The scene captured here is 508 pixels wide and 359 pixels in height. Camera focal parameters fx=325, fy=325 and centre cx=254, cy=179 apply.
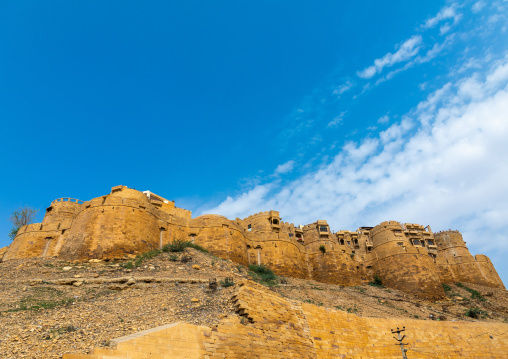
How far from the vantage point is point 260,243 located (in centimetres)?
2839

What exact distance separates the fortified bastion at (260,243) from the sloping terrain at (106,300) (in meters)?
2.50

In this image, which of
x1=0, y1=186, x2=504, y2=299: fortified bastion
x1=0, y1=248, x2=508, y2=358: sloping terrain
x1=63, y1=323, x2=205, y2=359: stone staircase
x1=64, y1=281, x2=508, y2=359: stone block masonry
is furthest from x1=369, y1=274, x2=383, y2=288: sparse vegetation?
x1=63, y1=323, x2=205, y2=359: stone staircase

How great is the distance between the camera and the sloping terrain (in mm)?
8398

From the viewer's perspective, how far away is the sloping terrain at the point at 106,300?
8398 mm

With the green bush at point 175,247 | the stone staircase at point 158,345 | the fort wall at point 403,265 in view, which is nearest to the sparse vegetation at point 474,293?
the fort wall at point 403,265

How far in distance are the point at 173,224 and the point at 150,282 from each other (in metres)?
9.87

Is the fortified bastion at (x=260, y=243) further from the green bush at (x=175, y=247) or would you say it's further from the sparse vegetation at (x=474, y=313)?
the sparse vegetation at (x=474, y=313)

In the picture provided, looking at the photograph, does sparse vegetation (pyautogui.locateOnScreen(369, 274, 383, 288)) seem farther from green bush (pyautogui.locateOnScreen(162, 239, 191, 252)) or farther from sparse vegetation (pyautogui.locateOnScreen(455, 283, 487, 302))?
green bush (pyautogui.locateOnScreen(162, 239, 191, 252))

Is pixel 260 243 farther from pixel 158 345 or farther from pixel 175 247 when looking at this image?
pixel 158 345

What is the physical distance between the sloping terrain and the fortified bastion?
8.19 ft

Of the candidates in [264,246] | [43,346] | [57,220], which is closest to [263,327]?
[43,346]

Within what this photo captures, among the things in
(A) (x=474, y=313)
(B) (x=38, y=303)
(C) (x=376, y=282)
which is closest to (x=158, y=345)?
(B) (x=38, y=303)

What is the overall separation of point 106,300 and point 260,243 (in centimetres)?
1742

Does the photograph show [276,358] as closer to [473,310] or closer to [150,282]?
[150,282]
